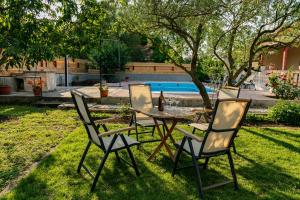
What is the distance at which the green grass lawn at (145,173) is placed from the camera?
318 cm

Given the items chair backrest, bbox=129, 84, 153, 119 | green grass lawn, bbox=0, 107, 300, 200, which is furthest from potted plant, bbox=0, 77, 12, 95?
chair backrest, bbox=129, 84, 153, 119

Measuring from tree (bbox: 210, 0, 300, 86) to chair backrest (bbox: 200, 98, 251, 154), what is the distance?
287 centimetres

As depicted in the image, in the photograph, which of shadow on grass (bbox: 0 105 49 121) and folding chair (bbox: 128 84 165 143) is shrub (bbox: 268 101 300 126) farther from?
shadow on grass (bbox: 0 105 49 121)

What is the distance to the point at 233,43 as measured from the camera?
688 centimetres

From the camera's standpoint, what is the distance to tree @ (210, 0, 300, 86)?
5.45 meters

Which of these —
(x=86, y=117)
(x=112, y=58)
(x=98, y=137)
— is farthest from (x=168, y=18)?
(x=112, y=58)

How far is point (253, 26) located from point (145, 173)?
14.7 feet

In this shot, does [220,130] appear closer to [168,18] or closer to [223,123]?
[223,123]

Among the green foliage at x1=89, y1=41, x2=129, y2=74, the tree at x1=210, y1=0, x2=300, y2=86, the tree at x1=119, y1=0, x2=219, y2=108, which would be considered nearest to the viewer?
the tree at x1=119, y1=0, x2=219, y2=108

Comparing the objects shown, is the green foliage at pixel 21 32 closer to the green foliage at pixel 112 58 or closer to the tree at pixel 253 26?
the tree at pixel 253 26

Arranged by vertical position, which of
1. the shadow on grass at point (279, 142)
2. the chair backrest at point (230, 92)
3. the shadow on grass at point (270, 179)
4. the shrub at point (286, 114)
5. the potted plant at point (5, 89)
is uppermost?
the chair backrest at point (230, 92)

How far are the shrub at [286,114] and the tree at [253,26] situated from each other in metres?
1.47

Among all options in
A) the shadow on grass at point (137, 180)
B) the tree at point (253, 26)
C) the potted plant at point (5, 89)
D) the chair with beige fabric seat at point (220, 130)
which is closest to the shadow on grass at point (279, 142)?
the shadow on grass at point (137, 180)

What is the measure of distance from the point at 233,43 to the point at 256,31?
28.3 inches
